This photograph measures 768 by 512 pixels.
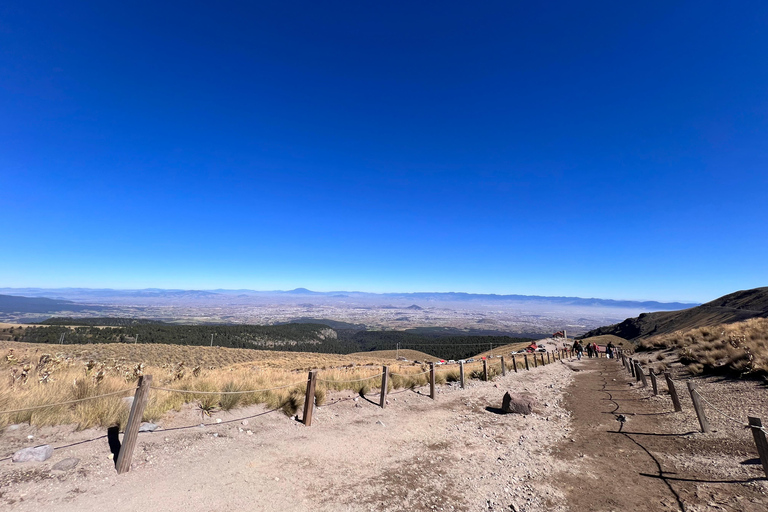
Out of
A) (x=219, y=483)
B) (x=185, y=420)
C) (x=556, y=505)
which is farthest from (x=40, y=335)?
(x=556, y=505)

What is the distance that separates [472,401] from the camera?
12.6m

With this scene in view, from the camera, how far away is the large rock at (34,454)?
5246 millimetres

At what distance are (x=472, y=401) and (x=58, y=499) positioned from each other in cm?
1175

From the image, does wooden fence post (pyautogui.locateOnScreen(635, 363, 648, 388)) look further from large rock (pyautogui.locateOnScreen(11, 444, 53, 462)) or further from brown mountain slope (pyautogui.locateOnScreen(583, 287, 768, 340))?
brown mountain slope (pyautogui.locateOnScreen(583, 287, 768, 340))

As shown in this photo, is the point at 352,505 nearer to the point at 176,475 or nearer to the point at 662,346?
the point at 176,475

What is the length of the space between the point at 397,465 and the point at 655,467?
17.6 ft

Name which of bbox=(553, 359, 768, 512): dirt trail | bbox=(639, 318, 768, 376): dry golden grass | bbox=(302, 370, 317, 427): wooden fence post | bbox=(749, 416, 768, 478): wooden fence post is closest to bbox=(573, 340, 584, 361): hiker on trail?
bbox=(639, 318, 768, 376): dry golden grass

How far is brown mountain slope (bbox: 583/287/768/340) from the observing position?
50.1 m

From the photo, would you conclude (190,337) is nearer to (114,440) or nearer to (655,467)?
(114,440)

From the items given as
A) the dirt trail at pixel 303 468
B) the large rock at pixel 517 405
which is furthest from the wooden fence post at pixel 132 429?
the large rock at pixel 517 405

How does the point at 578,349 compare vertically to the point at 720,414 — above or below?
below

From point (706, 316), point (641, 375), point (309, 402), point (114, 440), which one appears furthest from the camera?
point (706, 316)

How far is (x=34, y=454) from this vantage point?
5.35 metres

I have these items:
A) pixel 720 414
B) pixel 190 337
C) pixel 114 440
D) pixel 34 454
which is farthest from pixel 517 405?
pixel 190 337
